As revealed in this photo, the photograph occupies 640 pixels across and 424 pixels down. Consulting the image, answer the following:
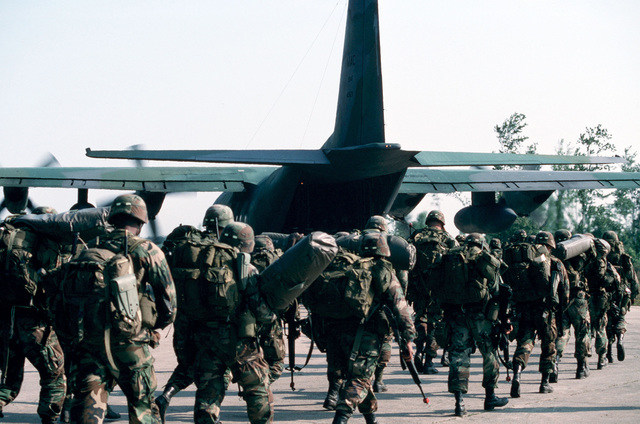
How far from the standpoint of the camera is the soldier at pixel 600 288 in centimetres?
1116

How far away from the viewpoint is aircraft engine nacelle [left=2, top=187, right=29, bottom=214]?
1708cm

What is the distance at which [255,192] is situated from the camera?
717 inches

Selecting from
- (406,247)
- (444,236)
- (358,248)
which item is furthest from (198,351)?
(444,236)

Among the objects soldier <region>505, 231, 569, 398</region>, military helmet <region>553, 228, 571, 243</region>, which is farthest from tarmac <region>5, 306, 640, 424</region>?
military helmet <region>553, 228, 571, 243</region>

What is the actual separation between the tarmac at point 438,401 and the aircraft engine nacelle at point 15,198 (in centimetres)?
689

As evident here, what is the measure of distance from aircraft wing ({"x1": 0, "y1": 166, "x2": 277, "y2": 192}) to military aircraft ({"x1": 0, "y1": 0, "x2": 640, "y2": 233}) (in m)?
0.02

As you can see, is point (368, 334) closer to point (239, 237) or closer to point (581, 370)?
point (239, 237)

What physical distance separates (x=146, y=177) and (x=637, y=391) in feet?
41.2

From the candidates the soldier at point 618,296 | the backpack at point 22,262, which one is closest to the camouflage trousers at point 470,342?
the backpack at point 22,262

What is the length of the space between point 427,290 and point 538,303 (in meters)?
2.30

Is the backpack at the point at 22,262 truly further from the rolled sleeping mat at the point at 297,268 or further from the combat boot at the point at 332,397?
the combat boot at the point at 332,397

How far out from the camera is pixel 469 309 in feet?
26.8

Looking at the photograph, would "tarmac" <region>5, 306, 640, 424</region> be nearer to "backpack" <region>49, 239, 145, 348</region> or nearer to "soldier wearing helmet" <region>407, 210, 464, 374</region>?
"soldier wearing helmet" <region>407, 210, 464, 374</region>

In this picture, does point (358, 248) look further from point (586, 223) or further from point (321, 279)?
point (586, 223)
